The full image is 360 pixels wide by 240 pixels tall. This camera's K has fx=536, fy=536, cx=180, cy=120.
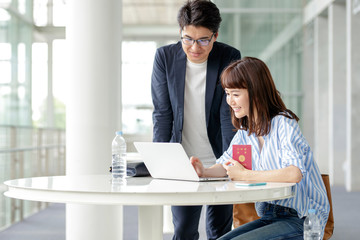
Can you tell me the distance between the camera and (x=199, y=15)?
8.70 feet

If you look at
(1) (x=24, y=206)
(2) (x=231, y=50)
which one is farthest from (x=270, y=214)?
(1) (x=24, y=206)

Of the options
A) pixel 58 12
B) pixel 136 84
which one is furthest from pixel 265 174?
pixel 136 84

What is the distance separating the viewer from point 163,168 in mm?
2402

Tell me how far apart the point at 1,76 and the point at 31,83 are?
53.8 inches

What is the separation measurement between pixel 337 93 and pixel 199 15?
8878 millimetres

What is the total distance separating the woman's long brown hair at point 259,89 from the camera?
7.76 feet

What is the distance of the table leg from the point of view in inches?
91.7

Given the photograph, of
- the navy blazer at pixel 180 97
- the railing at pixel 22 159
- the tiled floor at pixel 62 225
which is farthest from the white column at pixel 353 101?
the navy blazer at pixel 180 97

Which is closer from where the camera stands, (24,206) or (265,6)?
(24,206)

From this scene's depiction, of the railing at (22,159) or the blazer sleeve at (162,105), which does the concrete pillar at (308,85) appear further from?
the blazer sleeve at (162,105)

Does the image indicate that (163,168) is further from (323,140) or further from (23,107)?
(323,140)

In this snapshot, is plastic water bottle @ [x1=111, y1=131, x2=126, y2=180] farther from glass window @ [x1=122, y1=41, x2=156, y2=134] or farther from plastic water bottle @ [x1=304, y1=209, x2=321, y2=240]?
glass window @ [x1=122, y1=41, x2=156, y2=134]

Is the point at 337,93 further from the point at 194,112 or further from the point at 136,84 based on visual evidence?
the point at 194,112

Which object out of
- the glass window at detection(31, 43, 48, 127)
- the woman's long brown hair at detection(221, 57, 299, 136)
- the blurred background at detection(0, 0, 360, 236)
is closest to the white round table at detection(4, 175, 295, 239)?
the woman's long brown hair at detection(221, 57, 299, 136)
